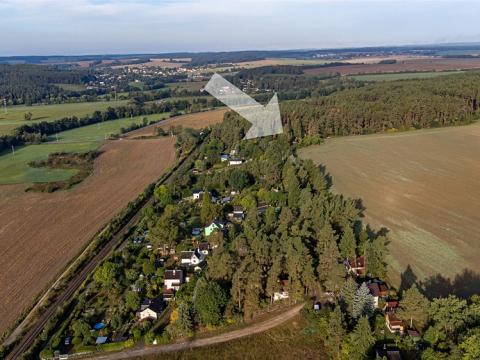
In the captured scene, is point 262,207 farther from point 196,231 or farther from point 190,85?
point 190,85

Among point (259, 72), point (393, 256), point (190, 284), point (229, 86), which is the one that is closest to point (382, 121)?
point (393, 256)

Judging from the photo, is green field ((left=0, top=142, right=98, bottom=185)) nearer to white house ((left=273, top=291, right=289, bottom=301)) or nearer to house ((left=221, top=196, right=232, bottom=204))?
house ((left=221, top=196, right=232, bottom=204))

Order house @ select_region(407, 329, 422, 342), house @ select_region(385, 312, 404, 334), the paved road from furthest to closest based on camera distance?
the paved road < house @ select_region(385, 312, 404, 334) < house @ select_region(407, 329, 422, 342)

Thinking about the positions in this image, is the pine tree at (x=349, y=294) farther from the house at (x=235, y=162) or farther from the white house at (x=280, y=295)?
the house at (x=235, y=162)

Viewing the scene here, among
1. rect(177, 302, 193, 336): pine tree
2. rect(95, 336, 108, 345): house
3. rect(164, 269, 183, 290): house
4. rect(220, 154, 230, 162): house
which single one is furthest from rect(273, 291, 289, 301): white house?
rect(220, 154, 230, 162): house

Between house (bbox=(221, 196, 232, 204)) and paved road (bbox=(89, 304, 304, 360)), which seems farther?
house (bbox=(221, 196, 232, 204))

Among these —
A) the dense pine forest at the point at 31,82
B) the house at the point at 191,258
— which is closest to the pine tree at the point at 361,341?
the house at the point at 191,258
